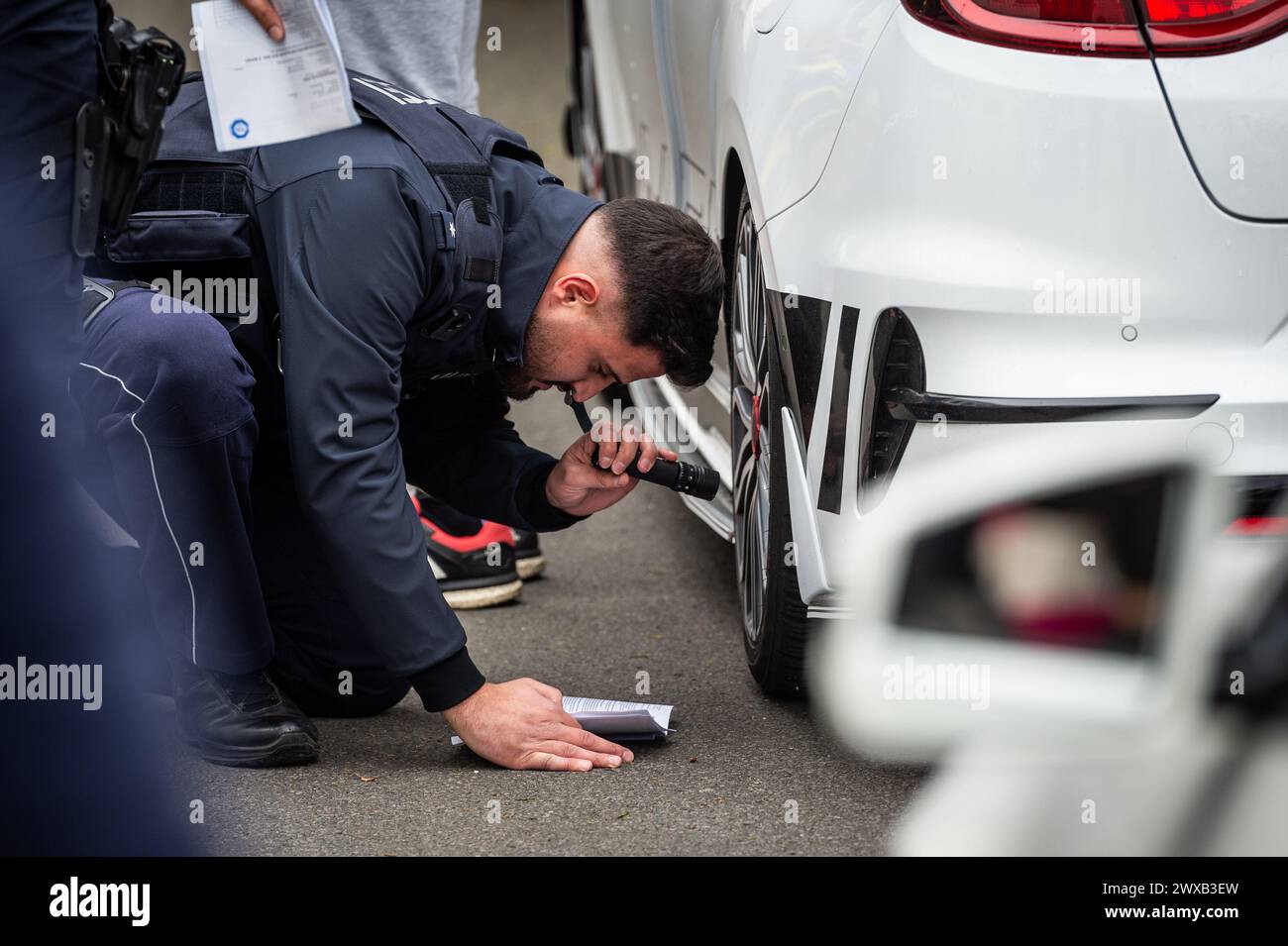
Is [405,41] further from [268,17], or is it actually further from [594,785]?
[594,785]

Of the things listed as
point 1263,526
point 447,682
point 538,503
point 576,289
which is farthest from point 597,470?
point 1263,526

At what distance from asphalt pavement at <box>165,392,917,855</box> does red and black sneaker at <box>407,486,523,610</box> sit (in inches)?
7.2

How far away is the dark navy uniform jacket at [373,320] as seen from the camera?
6.59ft

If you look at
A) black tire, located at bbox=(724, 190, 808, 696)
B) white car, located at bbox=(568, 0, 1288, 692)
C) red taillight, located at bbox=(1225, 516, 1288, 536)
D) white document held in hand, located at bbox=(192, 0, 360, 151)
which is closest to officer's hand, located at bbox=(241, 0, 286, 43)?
white document held in hand, located at bbox=(192, 0, 360, 151)

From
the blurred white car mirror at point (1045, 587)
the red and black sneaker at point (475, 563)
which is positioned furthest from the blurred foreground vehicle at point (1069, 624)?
the red and black sneaker at point (475, 563)

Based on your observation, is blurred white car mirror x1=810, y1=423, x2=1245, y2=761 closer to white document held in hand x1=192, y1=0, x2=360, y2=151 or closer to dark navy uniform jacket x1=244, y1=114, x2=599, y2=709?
dark navy uniform jacket x1=244, y1=114, x2=599, y2=709

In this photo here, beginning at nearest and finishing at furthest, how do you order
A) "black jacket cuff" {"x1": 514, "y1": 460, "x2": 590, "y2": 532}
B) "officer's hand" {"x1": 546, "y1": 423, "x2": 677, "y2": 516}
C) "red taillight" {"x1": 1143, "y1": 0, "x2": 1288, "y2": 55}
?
"red taillight" {"x1": 1143, "y1": 0, "x2": 1288, "y2": 55} < "officer's hand" {"x1": 546, "y1": 423, "x2": 677, "y2": 516} < "black jacket cuff" {"x1": 514, "y1": 460, "x2": 590, "y2": 532}

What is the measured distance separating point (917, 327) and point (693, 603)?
1393 millimetres

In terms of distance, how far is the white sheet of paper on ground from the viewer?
2.29 metres

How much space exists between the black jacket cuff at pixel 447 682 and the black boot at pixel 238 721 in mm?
261

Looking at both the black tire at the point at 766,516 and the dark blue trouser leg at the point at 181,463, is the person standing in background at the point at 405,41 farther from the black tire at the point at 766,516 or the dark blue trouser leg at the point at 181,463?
the dark blue trouser leg at the point at 181,463

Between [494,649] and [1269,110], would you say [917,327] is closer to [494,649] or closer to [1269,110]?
[1269,110]

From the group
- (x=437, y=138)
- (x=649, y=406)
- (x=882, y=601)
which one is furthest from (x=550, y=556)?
(x=882, y=601)

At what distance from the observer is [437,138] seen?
220 cm
